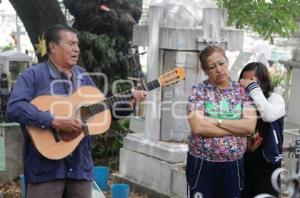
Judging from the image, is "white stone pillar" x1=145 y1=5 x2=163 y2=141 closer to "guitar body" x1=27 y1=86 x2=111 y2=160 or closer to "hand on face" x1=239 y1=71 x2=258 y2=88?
"hand on face" x1=239 y1=71 x2=258 y2=88

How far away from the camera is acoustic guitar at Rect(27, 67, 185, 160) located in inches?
142

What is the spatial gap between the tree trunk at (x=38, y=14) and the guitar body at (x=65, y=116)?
13.2 ft

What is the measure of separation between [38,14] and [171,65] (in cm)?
245

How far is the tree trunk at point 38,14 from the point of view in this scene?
7633 mm

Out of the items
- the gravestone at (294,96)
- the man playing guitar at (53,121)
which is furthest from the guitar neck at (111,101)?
the gravestone at (294,96)

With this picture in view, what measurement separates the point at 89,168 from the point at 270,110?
1.36 metres

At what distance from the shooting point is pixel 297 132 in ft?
23.3


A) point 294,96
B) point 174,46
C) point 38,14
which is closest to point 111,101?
point 174,46

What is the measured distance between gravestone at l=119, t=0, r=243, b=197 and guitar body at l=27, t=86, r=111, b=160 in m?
2.09

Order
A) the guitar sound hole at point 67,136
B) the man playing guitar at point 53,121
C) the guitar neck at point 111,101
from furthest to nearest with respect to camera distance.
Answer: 1. the guitar neck at point 111,101
2. the guitar sound hole at point 67,136
3. the man playing guitar at point 53,121

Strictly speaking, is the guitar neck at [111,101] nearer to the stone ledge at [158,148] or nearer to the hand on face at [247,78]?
the hand on face at [247,78]

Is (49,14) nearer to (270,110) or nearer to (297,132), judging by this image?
(297,132)

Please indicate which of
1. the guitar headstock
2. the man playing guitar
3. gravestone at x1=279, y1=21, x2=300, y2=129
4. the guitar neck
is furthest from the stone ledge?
gravestone at x1=279, y1=21, x2=300, y2=129

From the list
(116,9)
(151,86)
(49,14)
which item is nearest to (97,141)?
(49,14)
